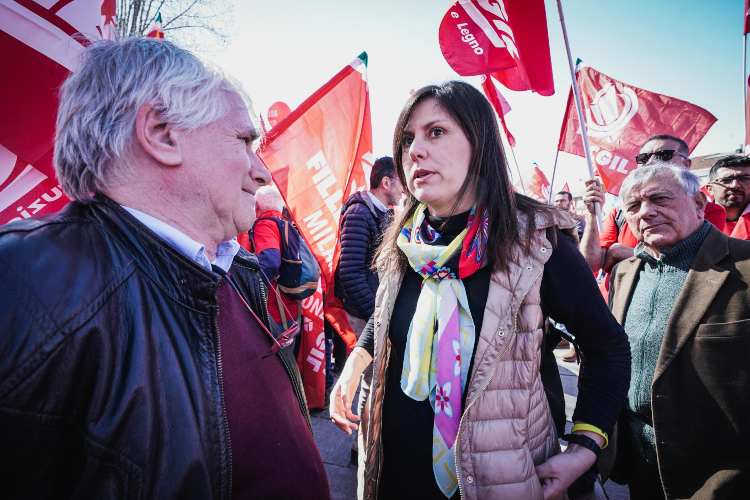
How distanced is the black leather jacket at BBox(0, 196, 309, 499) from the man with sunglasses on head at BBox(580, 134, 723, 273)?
8.55 feet

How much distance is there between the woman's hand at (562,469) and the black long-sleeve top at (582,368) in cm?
12

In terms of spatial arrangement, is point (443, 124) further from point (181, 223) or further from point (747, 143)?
point (747, 143)

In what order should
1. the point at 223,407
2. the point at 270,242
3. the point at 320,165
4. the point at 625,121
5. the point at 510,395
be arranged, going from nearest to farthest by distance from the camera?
the point at 223,407
the point at 510,395
the point at 270,242
the point at 320,165
the point at 625,121

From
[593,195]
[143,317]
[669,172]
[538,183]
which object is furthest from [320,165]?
[538,183]

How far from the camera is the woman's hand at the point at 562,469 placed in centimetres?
122

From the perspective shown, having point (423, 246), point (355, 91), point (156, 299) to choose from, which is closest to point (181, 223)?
point (156, 299)

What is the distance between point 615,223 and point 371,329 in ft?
8.76

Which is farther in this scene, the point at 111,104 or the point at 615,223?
the point at 615,223

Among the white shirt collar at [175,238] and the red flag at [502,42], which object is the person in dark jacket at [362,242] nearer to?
the red flag at [502,42]

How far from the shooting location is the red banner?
3.66m

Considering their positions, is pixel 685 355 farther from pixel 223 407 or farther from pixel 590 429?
pixel 223 407

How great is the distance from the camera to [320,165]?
11.5 ft

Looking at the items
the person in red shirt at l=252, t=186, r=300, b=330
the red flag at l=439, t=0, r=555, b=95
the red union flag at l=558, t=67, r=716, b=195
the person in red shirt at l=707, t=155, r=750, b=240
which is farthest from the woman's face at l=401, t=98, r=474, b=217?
the red union flag at l=558, t=67, r=716, b=195

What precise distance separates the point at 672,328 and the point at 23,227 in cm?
241
